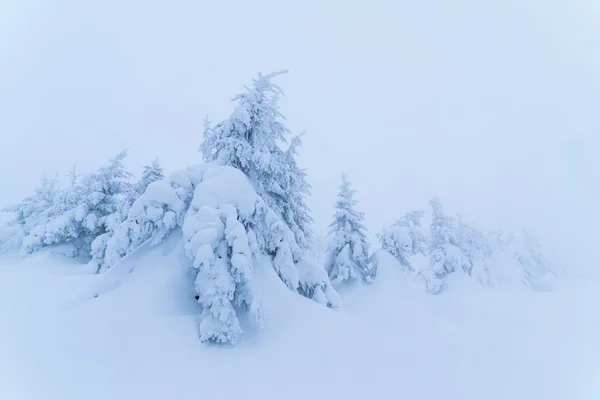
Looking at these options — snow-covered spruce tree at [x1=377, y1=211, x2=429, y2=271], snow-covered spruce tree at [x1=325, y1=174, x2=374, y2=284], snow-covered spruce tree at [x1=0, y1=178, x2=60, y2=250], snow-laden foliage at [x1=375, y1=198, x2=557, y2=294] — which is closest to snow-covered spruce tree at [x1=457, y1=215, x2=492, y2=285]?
snow-laden foliage at [x1=375, y1=198, x2=557, y2=294]

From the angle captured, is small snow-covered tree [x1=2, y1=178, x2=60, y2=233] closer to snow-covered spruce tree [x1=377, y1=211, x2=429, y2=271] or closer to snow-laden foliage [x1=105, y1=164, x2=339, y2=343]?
snow-laden foliage [x1=105, y1=164, x2=339, y2=343]

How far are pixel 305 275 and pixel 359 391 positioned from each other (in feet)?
14.5

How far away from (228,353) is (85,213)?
16.5 metres

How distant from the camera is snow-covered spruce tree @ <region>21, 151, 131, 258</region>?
58.6 feet

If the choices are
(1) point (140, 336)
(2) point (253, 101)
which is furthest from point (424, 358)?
(2) point (253, 101)

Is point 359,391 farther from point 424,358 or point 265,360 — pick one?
point 424,358

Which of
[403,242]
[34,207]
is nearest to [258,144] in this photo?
[403,242]

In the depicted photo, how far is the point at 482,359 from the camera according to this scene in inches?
341

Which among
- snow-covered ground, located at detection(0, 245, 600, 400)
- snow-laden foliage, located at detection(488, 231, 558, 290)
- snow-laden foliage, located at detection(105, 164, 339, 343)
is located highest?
snow-laden foliage, located at detection(105, 164, 339, 343)

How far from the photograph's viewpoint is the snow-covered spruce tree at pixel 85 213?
58.6 feet

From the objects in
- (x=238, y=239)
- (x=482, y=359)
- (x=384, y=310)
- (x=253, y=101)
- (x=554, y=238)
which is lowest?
(x=554, y=238)

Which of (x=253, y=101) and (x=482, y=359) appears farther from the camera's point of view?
(x=253, y=101)

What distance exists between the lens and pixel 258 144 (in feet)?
39.0

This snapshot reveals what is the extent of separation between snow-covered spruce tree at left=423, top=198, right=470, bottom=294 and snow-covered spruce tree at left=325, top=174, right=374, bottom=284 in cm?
630
